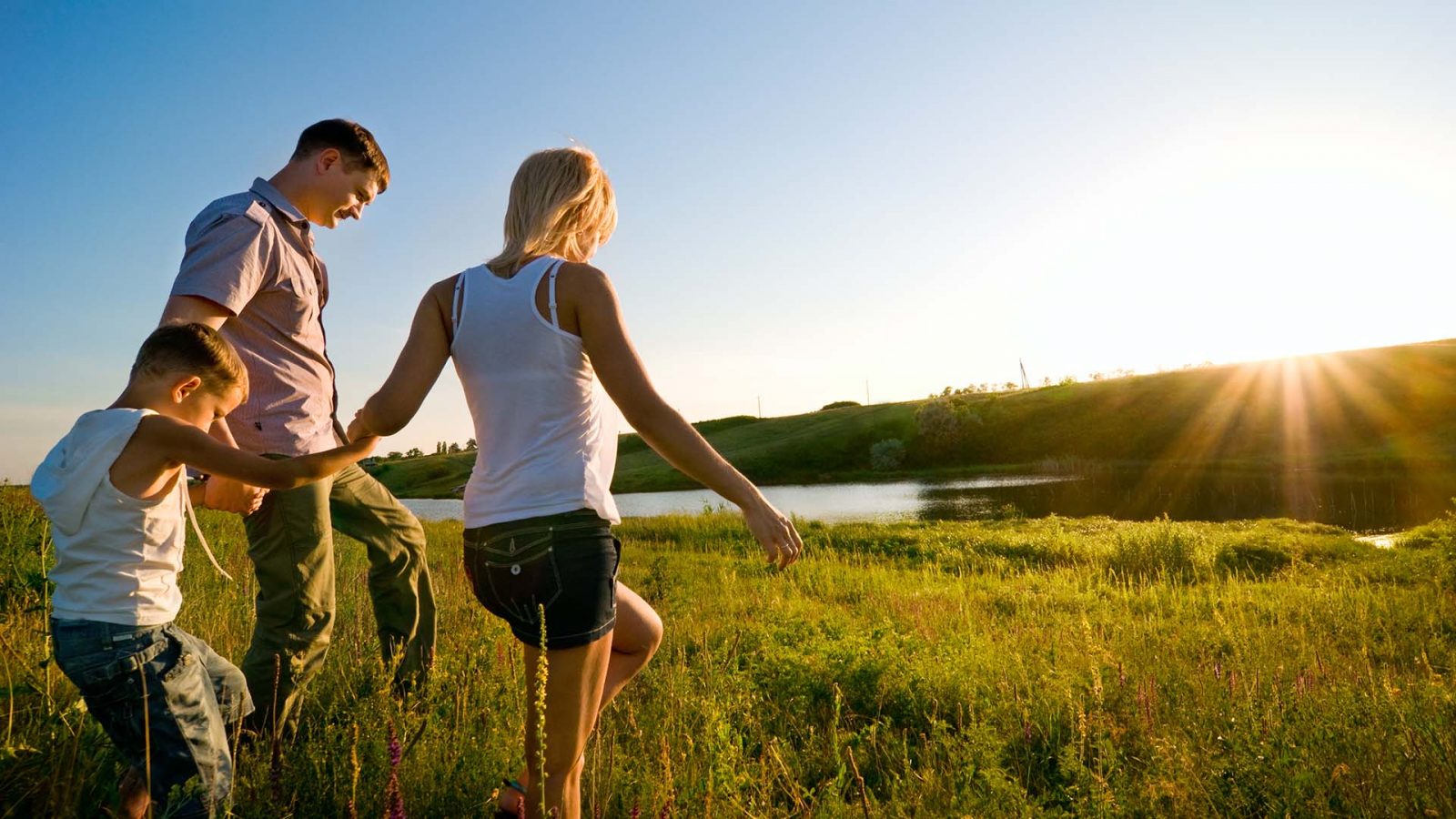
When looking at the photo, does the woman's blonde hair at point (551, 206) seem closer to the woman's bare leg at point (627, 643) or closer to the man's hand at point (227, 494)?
the woman's bare leg at point (627, 643)

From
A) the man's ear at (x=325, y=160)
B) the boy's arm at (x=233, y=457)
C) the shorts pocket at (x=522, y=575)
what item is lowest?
the shorts pocket at (x=522, y=575)

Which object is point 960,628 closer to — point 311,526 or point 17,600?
point 311,526

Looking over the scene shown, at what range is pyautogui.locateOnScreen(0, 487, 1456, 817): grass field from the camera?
8.30 ft

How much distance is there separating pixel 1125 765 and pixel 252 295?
4.01 meters

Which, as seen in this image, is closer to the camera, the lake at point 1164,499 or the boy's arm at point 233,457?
the boy's arm at point 233,457

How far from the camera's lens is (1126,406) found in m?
59.5

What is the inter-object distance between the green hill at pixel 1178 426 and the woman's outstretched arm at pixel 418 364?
146ft

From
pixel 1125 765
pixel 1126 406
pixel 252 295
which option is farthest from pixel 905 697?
pixel 1126 406

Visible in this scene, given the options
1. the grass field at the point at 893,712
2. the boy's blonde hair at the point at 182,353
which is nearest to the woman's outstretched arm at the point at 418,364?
the boy's blonde hair at the point at 182,353

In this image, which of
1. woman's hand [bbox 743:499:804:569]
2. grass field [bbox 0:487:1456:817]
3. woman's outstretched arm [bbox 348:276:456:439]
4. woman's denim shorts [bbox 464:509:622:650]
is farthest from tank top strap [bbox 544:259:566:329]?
grass field [bbox 0:487:1456:817]

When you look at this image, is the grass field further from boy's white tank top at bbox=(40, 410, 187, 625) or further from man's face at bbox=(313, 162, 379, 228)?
man's face at bbox=(313, 162, 379, 228)

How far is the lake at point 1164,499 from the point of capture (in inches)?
898

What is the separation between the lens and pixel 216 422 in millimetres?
2637

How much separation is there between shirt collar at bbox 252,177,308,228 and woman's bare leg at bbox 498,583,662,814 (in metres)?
2.15
